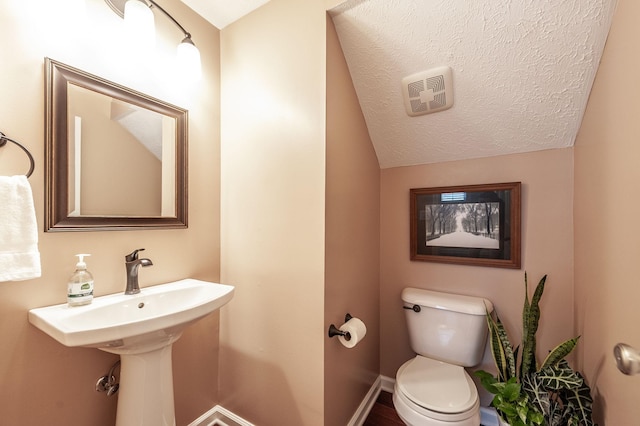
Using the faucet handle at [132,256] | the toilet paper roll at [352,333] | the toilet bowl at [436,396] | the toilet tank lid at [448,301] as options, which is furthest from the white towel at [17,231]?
the toilet tank lid at [448,301]

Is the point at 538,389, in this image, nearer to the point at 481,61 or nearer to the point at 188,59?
the point at 481,61

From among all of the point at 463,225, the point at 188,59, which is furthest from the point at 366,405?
the point at 188,59

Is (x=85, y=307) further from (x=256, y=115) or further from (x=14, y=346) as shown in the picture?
(x=256, y=115)

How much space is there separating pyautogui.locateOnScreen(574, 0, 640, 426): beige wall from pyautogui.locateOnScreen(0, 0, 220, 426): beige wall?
1.62 m

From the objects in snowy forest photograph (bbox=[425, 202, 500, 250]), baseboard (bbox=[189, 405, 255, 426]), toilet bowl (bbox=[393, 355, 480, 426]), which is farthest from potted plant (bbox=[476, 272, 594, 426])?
baseboard (bbox=[189, 405, 255, 426])

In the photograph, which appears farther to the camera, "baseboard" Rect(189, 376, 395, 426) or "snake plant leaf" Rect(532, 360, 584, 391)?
"baseboard" Rect(189, 376, 395, 426)

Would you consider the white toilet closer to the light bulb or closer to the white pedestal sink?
the white pedestal sink

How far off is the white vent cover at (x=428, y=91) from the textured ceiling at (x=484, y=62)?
0.03 m

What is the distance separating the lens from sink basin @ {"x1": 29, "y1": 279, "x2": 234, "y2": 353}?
699 mm

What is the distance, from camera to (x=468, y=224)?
1.49 meters

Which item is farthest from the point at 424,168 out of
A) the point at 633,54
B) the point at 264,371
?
the point at 264,371

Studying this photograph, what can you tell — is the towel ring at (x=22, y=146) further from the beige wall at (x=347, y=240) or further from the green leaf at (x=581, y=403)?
the green leaf at (x=581, y=403)

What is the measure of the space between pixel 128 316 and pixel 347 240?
0.97 metres

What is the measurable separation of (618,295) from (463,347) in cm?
76
